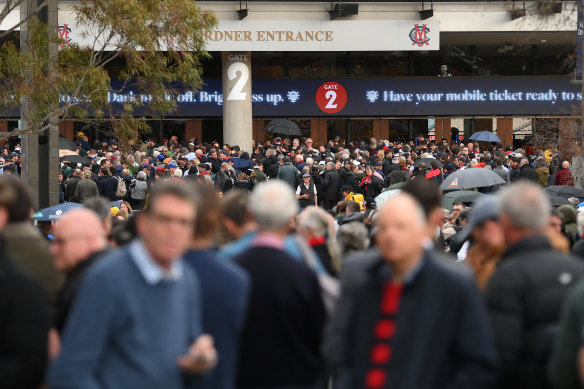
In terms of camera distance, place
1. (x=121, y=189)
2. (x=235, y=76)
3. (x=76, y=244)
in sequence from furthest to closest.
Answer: (x=235, y=76)
(x=121, y=189)
(x=76, y=244)

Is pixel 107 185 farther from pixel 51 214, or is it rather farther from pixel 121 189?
pixel 51 214

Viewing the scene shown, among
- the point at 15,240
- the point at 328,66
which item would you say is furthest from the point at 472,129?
the point at 15,240

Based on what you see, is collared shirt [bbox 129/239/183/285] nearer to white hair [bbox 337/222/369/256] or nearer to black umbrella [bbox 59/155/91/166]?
white hair [bbox 337/222/369/256]

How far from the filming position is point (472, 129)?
4391 centimetres

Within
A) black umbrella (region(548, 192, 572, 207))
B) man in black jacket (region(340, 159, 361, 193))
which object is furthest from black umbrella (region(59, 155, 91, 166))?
black umbrella (region(548, 192, 572, 207))

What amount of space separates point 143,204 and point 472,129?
23499mm

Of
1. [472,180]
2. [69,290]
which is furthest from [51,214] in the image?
[69,290]

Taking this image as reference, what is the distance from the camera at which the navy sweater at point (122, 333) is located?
4.33 meters

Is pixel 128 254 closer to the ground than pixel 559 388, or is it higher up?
higher up

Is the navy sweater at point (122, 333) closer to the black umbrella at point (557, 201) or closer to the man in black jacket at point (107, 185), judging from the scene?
the black umbrella at point (557, 201)

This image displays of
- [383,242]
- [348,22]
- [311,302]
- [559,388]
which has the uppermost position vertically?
[348,22]

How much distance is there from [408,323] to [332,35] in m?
34.6

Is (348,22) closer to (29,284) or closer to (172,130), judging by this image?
(172,130)

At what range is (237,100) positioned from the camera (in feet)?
129
